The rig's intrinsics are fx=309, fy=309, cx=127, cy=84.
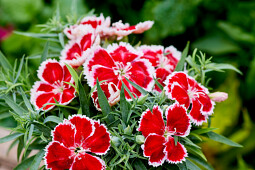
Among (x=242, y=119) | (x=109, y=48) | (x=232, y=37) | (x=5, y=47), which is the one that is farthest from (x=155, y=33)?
(x=109, y=48)

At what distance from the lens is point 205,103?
68cm

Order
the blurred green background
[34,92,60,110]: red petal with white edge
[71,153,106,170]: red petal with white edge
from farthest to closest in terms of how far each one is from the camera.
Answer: the blurred green background → [34,92,60,110]: red petal with white edge → [71,153,106,170]: red petal with white edge

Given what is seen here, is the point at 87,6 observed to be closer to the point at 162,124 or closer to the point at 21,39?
the point at 21,39

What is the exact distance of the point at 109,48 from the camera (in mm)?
722

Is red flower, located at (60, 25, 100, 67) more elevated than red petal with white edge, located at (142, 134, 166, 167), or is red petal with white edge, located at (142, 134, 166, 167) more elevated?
red flower, located at (60, 25, 100, 67)

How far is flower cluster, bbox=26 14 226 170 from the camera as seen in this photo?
59 cm

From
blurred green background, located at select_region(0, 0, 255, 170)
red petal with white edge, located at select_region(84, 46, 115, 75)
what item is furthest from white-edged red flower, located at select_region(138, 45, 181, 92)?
blurred green background, located at select_region(0, 0, 255, 170)

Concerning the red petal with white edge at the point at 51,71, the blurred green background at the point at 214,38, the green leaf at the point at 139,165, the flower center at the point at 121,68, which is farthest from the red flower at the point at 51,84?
the blurred green background at the point at 214,38

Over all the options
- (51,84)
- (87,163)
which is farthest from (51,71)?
(87,163)

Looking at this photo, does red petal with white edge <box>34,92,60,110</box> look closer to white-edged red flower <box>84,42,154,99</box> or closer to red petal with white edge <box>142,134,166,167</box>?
white-edged red flower <box>84,42,154,99</box>

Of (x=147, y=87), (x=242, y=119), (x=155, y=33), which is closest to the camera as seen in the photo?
(x=147, y=87)

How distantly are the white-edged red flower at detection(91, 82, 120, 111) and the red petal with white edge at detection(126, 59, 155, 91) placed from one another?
55 mm

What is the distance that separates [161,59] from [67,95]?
10.2 inches

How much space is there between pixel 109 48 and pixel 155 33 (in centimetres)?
109
